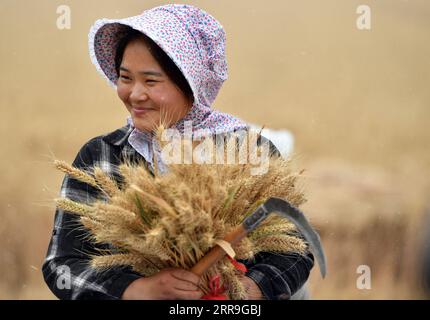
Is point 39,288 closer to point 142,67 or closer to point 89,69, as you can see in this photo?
point 89,69

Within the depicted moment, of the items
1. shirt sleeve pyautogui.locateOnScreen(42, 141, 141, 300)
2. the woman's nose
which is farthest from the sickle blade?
the woman's nose

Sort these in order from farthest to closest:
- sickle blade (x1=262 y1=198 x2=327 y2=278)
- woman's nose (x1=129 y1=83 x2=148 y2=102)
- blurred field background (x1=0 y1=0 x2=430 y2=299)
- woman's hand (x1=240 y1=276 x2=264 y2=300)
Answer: blurred field background (x1=0 y1=0 x2=430 y2=299), woman's nose (x1=129 y1=83 x2=148 y2=102), woman's hand (x1=240 y1=276 x2=264 y2=300), sickle blade (x1=262 y1=198 x2=327 y2=278)

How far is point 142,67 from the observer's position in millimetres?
1794

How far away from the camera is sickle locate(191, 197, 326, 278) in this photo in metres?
1.42

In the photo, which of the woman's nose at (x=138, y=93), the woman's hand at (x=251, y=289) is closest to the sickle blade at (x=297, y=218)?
the woman's hand at (x=251, y=289)

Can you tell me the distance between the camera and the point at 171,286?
1.53 metres

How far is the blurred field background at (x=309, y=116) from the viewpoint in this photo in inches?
172

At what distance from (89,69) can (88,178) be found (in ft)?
9.72

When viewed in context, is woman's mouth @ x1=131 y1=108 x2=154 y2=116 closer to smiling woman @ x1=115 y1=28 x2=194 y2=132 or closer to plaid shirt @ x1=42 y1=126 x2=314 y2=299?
smiling woman @ x1=115 y1=28 x2=194 y2=132

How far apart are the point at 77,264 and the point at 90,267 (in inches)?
2.1

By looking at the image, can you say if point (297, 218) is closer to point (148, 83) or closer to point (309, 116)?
point (148, 83)

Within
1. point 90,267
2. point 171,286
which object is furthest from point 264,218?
point 90,267

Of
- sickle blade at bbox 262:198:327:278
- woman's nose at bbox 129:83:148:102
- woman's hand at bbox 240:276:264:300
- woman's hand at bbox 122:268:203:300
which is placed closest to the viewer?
sickle blade at bbox 262:198:327:278

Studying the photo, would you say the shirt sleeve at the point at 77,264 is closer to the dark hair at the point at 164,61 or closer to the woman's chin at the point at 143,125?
the woman's chin at the point at 143,125
